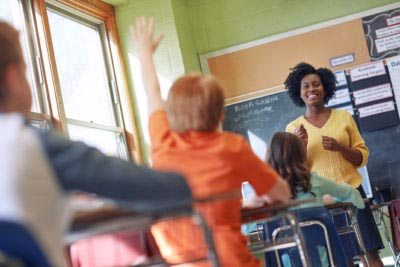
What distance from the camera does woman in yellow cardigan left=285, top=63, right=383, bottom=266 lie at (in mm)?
4195

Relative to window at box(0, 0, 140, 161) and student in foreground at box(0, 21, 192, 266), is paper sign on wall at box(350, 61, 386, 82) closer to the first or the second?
window at box(0, 0, 140, 161)

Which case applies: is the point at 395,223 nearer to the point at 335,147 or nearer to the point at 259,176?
the point at 335,147

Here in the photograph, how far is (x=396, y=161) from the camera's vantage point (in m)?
5.99

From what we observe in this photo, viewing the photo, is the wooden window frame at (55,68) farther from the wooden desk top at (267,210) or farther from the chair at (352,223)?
the wooden desk top at (267,210)

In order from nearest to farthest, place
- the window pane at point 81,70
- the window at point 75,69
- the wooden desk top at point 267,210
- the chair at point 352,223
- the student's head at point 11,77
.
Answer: the student's head at point 11,77 → the wooden desk top at point 267,210 → the chair at point 352,223 → the window at point 75,69 → the window pane at point 81,70

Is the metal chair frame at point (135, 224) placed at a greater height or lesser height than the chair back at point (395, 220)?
greater

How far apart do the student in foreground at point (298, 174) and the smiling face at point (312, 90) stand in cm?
110

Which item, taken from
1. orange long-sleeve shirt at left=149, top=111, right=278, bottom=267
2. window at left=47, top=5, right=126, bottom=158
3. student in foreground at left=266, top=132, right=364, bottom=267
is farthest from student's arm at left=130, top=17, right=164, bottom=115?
window at left=47, top=5, right=126, bottom=158

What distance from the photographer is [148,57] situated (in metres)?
2.19

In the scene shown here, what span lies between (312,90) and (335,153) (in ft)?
1.88

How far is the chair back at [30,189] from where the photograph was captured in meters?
1.06

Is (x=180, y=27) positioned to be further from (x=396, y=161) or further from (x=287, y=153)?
(x=287, y=153)

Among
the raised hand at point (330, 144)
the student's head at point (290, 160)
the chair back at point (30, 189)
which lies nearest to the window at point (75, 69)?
the raised hand at point (330, 144)

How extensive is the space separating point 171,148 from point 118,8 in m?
4.34
